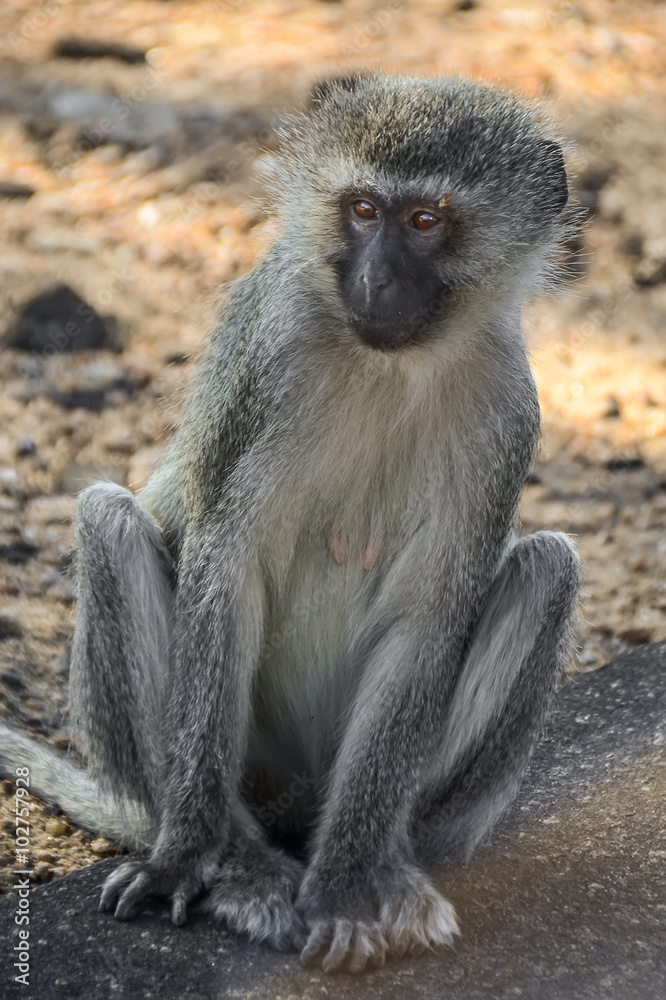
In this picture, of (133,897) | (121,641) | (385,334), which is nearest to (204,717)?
(121,641)

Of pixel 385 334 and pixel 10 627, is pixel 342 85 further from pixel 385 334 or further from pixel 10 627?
pixel 10 627

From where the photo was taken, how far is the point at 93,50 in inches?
365

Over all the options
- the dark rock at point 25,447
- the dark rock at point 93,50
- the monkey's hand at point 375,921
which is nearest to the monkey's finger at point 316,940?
the monkey's hand at point 375,921

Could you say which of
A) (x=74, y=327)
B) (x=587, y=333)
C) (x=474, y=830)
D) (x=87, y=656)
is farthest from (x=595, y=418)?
(x=87, y=656)

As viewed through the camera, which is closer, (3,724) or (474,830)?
(474,830)

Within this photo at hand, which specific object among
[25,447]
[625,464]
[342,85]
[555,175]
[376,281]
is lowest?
[625,464]

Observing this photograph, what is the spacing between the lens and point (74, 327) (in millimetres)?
7348

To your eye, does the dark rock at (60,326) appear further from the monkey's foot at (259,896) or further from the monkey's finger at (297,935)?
the monkey's finger at (297,935)

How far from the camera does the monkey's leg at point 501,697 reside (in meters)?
3.93

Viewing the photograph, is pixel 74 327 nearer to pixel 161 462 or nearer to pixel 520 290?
pixel 161 462

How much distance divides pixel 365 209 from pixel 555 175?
0.74 m

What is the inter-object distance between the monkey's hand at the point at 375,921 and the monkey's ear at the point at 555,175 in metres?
2.26

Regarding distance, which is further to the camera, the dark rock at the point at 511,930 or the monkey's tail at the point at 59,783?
the monkey's tail at the point at 59,783

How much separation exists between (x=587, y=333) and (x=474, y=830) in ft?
14.8
